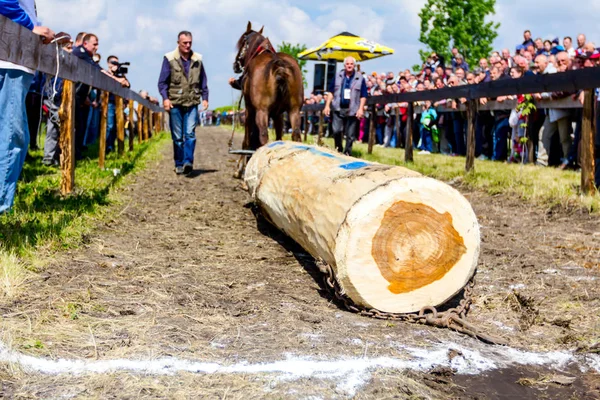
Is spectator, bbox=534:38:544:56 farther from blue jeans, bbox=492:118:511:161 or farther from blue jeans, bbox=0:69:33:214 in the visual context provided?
blue jeans, bbox=0:69:33:214

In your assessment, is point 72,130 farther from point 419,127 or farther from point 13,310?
point 419,127

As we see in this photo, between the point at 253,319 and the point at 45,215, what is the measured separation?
2927mm

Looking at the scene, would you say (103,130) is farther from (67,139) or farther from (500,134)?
(500,134)

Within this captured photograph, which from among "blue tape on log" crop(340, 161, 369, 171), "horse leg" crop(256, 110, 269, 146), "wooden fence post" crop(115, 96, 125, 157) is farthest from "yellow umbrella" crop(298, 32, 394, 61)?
"blue tape on log" crop(340, 161, 369, 171)

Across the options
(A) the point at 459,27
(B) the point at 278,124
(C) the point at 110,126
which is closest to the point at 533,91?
(B) the point at 278,124

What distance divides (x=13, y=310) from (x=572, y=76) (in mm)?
6938

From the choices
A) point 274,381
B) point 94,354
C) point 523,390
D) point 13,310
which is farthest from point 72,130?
point 523,390

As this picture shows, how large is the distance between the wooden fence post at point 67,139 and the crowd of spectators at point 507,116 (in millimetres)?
6075

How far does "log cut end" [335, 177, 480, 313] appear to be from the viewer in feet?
12.7

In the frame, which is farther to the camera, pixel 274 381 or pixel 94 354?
pixel 94 354

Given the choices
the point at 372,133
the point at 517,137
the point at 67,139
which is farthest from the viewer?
the point at 372,133

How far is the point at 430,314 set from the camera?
3900mm

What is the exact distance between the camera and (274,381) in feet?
9.43

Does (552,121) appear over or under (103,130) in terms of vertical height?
over
